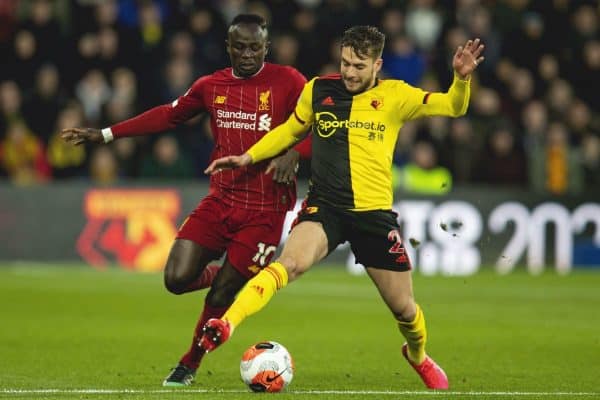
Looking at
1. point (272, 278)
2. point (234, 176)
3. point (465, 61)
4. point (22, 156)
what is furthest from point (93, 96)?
point (272, 278)

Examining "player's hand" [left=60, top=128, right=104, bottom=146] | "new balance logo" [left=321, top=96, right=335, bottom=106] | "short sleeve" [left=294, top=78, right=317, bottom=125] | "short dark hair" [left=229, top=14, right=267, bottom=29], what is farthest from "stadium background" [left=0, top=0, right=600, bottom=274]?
"new balance logo" [left=321, top=96, right=335, bottom=106]

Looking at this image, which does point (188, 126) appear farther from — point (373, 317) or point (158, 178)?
point (373, 317)

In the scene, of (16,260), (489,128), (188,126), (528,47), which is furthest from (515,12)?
(16,260)

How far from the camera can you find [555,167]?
2116 cm

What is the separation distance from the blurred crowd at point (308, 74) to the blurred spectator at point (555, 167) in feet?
0.07

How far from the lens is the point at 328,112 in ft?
27.0

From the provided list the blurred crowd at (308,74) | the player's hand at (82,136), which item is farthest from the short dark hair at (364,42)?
the blurred crowd at (308,74)

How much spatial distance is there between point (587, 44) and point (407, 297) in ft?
51.0

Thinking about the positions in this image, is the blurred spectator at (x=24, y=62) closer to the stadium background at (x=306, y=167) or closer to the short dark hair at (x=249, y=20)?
the stadium background at (x=306, y=167)

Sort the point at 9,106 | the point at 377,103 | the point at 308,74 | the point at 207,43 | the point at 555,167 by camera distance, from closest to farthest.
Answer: the point at 377,103, the point at 9,106, the point at 207,43, the point at 308,74, the point at 555,167

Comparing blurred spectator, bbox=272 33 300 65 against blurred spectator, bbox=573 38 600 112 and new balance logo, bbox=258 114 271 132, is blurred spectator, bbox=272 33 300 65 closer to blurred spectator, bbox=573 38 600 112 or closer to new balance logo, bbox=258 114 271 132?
blurred spectator, bbox=573 38 600 112

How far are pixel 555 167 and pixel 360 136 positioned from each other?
13.5 m

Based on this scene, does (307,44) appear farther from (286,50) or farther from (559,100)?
(559,100)

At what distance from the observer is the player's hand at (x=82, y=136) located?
891 cm
